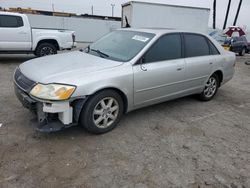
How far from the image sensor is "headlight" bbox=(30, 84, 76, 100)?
297 centimetres

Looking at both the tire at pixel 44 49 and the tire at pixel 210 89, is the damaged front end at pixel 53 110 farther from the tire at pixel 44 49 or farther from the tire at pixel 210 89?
the tire at pixel 44 49

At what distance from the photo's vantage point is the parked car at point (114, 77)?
3088 mm

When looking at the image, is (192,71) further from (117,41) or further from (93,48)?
(93,48)

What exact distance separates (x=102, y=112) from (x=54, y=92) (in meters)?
0.78

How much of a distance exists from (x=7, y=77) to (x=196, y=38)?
16.9 ft

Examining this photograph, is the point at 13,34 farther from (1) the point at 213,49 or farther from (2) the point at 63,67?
(1) the point at 213,49

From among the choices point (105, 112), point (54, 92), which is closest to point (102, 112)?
point (105, 112)

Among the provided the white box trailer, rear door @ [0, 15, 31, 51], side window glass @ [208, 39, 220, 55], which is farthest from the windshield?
the white box trailer

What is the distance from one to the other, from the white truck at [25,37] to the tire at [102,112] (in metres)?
6.85

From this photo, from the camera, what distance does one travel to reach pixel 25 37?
8953 millimetres

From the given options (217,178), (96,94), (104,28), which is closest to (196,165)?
(217,178)

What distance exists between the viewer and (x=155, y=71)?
153 inches

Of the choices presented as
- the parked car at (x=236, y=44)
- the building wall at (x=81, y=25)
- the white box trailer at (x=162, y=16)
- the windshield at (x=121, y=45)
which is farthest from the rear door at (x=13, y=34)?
the building wall at (x=81, y=25)

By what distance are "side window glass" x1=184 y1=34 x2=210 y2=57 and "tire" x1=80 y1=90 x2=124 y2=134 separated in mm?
1854
